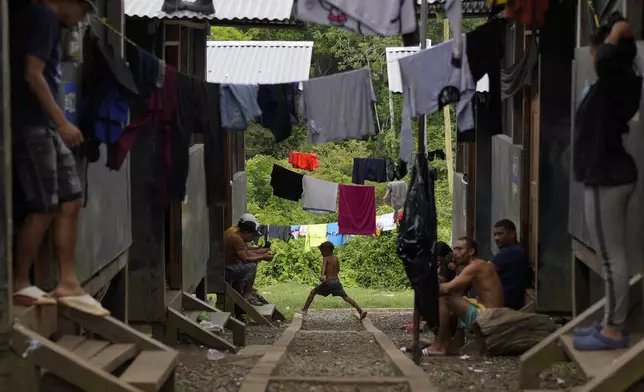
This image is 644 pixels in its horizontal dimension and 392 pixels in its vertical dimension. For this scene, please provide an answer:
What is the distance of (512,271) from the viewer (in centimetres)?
1174

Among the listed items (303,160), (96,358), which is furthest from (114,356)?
(303,160)

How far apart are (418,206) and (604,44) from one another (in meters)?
3.66

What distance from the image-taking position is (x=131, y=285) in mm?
11164

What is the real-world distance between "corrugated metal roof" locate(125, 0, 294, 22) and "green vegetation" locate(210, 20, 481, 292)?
1366 centimetres

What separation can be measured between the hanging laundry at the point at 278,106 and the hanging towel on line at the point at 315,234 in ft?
54.6

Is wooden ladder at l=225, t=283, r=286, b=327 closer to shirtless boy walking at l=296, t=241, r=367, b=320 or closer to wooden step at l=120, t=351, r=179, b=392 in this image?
shirtless boy walking at l=296, t=241, r=367, b=320

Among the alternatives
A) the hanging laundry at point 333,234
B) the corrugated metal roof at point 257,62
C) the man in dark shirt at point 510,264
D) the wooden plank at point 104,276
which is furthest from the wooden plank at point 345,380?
the hanging laundry at point 333,234

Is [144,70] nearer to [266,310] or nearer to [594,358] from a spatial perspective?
[594,358]

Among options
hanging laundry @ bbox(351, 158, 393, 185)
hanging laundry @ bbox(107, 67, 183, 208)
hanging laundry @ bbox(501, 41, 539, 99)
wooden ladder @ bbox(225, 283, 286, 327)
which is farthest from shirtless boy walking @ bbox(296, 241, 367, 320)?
hanging laundry @ bbox(107, 67, 183, 208)

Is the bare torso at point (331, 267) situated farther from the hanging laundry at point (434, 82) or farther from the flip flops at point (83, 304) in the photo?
the flip flops at point (83, 304)

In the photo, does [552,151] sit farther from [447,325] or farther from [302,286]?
[302,286]

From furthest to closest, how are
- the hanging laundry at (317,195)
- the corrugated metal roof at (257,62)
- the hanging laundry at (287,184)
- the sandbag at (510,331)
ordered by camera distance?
the hanging laundry at (317,195) < the hanging laundry at (287,184) < the corrugated metal roof at (257,62) < the sandbag at (510,331)

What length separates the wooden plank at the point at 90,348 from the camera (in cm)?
587

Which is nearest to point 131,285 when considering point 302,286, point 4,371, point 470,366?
point 470,366
